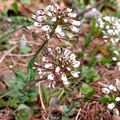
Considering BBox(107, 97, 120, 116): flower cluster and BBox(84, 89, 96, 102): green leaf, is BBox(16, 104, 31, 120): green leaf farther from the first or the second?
BBox(107, 97, 120, 116): flower cluster

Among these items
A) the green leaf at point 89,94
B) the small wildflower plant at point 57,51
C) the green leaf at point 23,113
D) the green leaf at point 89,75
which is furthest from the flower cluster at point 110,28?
the green leaf at point 23,113

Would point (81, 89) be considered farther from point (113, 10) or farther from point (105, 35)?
point (113, 10)

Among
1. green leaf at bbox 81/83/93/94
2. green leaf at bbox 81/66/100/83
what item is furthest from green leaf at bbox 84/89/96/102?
green leaf at bbox 81/66/100/83

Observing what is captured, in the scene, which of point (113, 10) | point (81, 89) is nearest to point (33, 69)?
point (81, 89)

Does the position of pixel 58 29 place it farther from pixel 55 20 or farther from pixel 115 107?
pixel 115 107

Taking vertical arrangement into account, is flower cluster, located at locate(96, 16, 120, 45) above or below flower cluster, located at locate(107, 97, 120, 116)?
above
